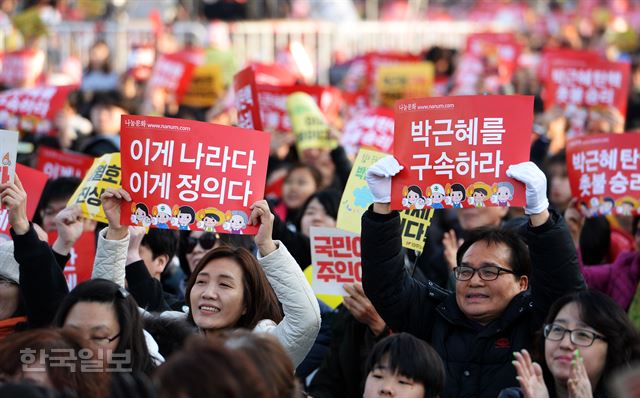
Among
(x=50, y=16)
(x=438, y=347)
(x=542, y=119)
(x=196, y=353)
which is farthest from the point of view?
(x=50, y=16)

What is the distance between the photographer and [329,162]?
999cm

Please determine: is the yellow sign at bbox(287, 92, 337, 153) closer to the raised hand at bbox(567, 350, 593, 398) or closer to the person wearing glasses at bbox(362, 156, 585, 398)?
the person wearing glasses at bbox(362, 156, 585, 398)

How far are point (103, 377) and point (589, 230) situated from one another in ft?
13.0

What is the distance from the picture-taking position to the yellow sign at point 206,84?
13.9 meters

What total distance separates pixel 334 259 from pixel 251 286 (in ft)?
3.87

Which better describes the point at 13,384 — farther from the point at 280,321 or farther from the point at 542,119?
the point at 542,119

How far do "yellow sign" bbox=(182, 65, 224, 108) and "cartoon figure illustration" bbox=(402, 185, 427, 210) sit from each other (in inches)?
345

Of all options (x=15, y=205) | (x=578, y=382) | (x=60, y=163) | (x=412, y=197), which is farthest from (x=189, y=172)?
(x=60, y=163)

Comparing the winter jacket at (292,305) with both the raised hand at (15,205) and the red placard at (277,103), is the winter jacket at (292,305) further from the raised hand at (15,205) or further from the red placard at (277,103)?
the red placard at (277,103)

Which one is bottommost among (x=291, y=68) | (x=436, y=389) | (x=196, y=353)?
(x=436, y=389)

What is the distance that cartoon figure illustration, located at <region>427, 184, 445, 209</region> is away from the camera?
532cm

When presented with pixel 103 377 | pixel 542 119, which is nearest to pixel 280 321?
pixel 103 377

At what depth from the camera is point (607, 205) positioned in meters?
6.71

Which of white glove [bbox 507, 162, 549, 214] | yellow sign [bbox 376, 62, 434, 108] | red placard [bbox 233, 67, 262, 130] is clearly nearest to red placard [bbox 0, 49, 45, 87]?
yellow sign [bbox 376, 62, 434, 108]
